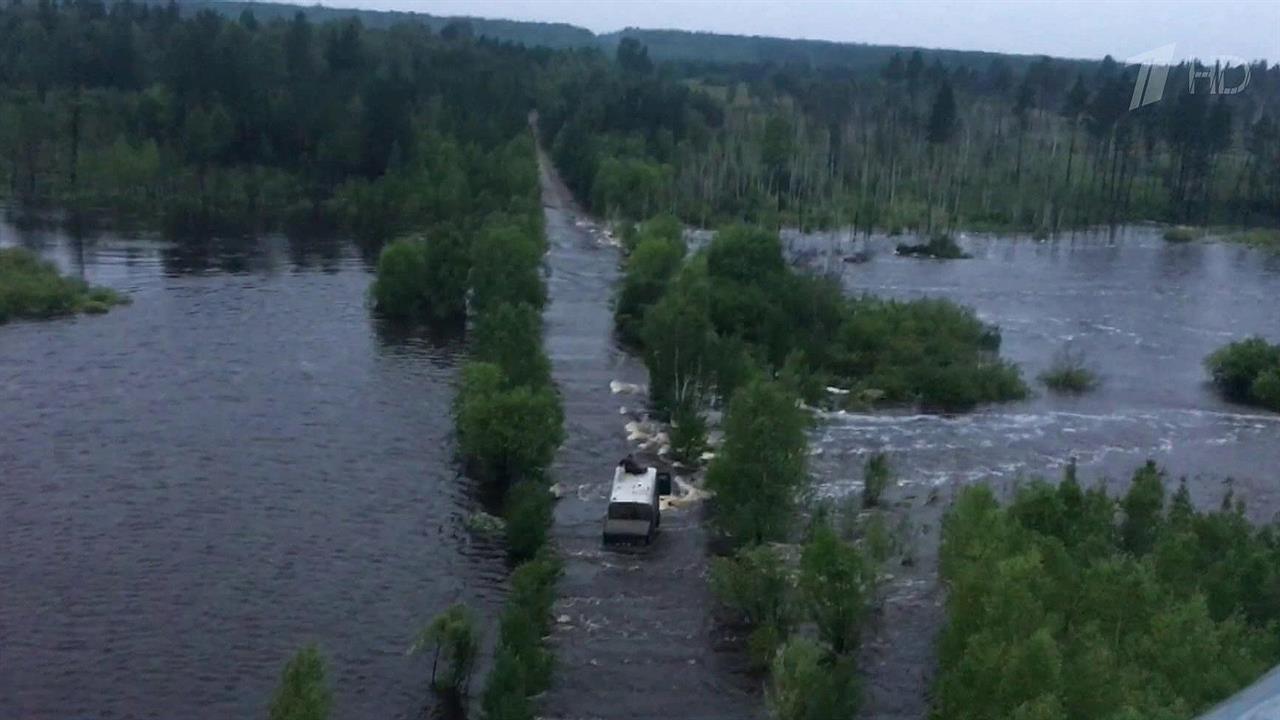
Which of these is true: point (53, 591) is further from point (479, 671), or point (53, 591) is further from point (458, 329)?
point (458, 329)

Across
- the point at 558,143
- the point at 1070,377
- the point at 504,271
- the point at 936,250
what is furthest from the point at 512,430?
the point at 558,143

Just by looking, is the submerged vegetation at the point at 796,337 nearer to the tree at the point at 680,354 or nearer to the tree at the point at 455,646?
the tree at the point at 680,354

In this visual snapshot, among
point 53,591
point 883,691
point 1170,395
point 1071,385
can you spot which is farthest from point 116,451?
point 1170,395

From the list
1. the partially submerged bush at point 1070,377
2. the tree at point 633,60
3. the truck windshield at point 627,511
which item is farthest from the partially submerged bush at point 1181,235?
the tree at point 633,60

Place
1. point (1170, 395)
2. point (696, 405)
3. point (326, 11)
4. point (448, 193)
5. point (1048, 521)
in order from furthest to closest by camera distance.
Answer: point (326, 11)
point (448, 193)
point (1170, 395)
point (696, 405)
point (1048, 521)

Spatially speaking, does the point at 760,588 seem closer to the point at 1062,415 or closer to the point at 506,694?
the point at 506,694

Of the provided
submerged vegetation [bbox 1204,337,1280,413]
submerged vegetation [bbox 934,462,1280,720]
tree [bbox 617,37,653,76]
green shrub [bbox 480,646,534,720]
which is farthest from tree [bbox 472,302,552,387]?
tree [bbox 617,37,653,76]
